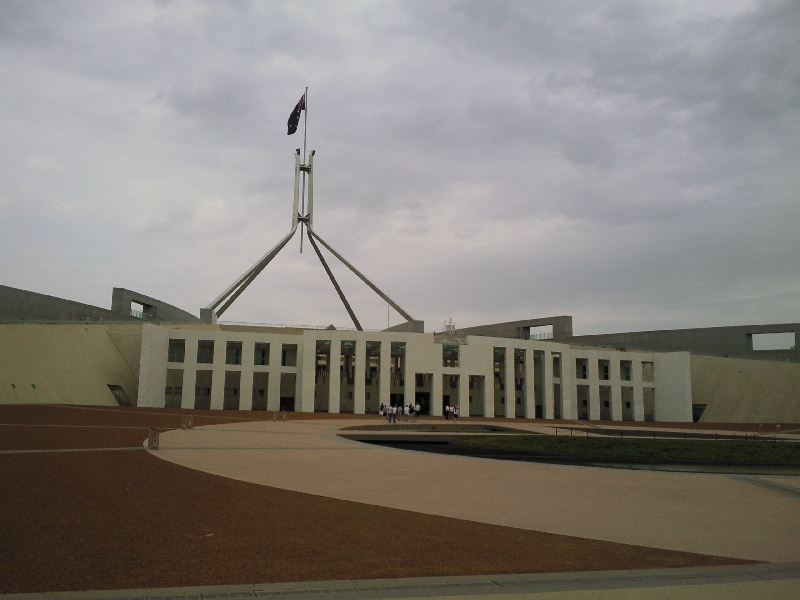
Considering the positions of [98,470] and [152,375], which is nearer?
[98,470]

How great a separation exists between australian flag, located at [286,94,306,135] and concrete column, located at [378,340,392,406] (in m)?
23.9

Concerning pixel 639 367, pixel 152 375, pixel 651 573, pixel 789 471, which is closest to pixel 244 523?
pixel 651 573

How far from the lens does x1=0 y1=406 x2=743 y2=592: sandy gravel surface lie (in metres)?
5.78

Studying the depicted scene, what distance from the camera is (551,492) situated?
37.4ft

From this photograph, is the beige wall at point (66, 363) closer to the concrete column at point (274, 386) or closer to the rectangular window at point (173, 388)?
the rectangular window at point (173, 388)

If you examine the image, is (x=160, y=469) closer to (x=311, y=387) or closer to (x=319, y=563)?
(x=319, y=563)

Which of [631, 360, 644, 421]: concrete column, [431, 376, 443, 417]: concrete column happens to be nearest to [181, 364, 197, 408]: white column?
[431, 376, 443, 417]: concrete column

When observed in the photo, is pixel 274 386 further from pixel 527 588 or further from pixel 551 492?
pixel 527 588

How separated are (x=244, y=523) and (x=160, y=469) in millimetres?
5473

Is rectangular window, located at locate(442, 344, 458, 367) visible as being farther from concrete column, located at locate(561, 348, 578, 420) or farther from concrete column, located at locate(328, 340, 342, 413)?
concrete column, located at locate(561, 348, 578, 420)

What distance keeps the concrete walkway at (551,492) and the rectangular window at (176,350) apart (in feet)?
98.1

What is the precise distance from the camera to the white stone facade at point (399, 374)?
44938 millimetres

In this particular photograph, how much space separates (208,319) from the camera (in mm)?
50594

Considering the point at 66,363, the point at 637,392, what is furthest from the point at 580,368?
the point at 66,363
